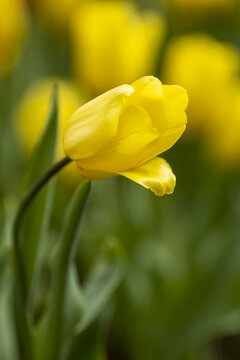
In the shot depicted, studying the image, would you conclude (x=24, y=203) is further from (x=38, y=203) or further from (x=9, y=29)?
(x=9, y=29)

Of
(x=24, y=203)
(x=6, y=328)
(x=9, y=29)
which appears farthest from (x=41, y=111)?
(x=24, y=203)

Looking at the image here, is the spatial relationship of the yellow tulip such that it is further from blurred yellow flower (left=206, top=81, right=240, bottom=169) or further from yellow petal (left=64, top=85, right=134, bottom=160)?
blurred yellow flower (left=206, top=81, right=240, bottom=169)

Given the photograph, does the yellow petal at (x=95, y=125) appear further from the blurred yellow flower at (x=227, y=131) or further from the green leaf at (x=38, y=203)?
the blurred yellow flower at (x=227, y=131)

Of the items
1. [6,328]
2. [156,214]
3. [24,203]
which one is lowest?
[156,214]

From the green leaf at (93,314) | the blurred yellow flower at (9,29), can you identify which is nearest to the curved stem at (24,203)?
the green leaf at (93,314)

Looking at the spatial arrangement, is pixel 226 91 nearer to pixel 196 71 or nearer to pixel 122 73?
pixel 196 71
